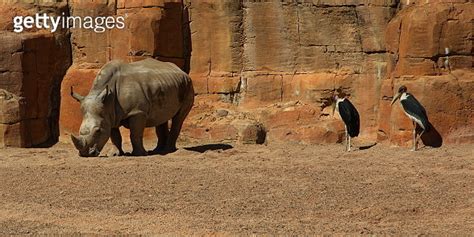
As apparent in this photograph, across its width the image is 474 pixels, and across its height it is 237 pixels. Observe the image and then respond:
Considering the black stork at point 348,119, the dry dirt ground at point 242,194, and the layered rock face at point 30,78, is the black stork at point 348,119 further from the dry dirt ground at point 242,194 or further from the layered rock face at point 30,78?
the layered rock face at point 30,78

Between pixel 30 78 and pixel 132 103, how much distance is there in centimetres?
347

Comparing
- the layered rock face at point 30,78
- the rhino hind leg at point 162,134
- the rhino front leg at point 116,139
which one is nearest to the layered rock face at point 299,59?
the rhino hind leg at point 162,134

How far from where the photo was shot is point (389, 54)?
1359 cm

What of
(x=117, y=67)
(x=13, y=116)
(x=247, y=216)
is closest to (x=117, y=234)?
(x=247, y=216)

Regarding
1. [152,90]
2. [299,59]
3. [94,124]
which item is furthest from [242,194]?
[299,59]

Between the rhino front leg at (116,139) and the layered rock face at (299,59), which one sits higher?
Result: the layered rock face at (299,59)

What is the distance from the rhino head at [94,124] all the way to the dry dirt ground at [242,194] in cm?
30

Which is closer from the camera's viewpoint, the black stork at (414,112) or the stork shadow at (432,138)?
the black stork at (414,112)

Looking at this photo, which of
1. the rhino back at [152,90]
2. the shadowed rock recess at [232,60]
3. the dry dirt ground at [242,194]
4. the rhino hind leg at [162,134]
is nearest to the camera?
the dry dirt ground at [242,194]

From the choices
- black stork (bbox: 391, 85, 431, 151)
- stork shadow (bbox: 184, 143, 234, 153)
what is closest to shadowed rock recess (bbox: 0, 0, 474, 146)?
stork shadow (bbox: 184, 143, 234, 153)

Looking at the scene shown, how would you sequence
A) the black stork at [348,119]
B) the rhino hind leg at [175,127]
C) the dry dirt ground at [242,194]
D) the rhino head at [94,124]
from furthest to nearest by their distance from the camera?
the rhino hind leg at [175,127] < the black stork at [348,119] < the rhino head at [94,124] < the dry dirt ground at [242,194]

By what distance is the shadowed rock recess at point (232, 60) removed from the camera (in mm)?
13719

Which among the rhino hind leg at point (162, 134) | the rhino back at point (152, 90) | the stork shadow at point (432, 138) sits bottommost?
the rhino hind leg at point (162, 134)

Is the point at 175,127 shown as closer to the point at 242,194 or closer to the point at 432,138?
the point at 432,138
